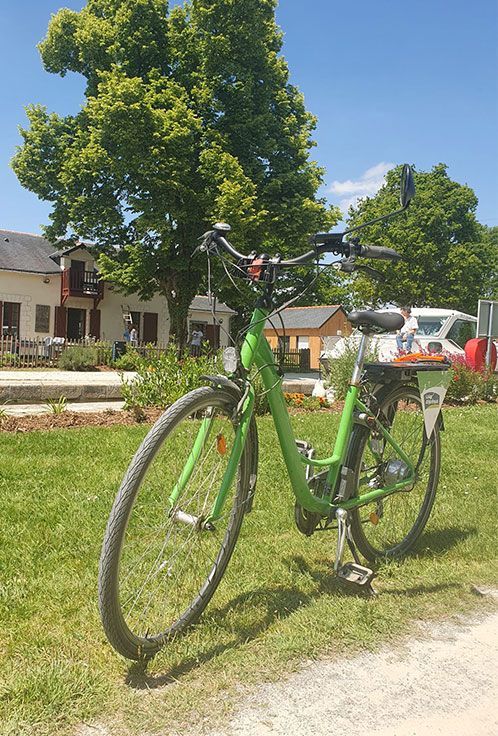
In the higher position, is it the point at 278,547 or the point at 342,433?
the point at 342,433

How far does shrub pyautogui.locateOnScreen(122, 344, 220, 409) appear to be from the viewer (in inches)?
341

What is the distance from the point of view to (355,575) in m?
2.98

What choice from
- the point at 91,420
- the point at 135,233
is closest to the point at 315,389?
the point at 91,420

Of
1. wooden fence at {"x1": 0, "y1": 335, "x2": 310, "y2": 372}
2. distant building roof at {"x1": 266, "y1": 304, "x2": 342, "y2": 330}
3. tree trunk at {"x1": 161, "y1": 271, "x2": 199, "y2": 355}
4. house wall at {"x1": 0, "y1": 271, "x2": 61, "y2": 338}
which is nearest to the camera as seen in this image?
wooden fence at {"x1": 0, "y1": 335, "x2": 310, "y2": 372}

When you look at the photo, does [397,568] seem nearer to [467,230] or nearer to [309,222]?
[309,222]

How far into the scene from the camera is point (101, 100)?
2247cm

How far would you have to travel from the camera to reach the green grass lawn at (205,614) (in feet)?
6.83

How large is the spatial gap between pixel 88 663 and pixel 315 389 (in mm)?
10130

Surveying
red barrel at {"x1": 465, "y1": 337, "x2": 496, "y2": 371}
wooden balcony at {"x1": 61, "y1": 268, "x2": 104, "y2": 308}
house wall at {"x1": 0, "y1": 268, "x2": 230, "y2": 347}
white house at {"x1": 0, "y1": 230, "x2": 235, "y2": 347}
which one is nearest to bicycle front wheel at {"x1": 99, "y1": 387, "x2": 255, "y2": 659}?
red barrel at {"x1": 465, "y1": 337, "x2": 496, "y2": 371}

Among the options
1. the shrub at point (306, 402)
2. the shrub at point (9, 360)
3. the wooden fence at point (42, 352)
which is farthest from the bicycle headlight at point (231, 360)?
→ the shrub at point (9, 360)

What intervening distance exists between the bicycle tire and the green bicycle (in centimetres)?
1

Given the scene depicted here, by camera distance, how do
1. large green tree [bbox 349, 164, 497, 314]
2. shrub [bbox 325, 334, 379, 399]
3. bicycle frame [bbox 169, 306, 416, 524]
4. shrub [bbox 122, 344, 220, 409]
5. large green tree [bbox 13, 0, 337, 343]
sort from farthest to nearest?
large green tree [bbox 349, 164, 497, 314] < large green tree [bbox 13, 0, 337, 343] < shrub [bbox 325, 334, 379, 399] < shrub [bbox 122, 344, 220, 409] < bicycle frame [bbox 169, 306, 416, 524]

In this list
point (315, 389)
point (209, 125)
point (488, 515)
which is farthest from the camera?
point (209, 125)

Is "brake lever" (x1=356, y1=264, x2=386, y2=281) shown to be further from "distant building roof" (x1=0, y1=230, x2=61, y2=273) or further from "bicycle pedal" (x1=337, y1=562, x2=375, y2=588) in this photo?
"distant building roof" (x1=0, y1=230, x2=61, y2=273)
